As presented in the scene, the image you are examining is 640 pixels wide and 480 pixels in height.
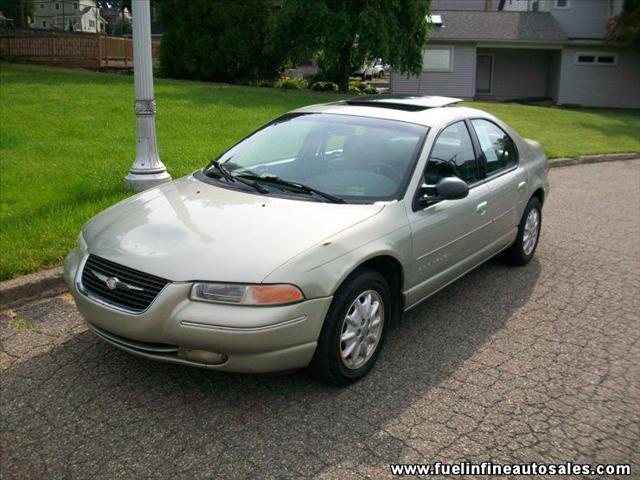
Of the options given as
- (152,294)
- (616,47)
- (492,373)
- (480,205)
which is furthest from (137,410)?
(616,47)

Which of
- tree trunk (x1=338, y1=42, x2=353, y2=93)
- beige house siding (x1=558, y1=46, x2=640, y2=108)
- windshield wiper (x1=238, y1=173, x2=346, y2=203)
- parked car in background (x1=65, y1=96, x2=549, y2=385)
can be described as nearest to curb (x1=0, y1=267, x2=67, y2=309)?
parked car in background (x1=65, y1=96, x2=549, y2=385)

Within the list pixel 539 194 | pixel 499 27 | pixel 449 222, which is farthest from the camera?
pixel 499 27

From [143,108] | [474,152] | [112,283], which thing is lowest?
[112,283]

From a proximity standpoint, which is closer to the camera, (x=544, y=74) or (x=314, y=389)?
(x=314, y=389)

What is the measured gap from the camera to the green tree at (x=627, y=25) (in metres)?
25.1

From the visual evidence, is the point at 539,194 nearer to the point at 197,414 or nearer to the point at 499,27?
the point at 197,414

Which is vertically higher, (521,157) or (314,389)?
(521,157)

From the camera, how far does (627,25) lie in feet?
84.0

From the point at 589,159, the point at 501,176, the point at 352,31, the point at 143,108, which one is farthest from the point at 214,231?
the point at 352,31

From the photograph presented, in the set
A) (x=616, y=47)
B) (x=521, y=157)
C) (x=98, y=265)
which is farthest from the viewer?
(x=616, y=47)

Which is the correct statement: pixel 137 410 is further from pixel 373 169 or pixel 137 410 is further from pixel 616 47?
pixel 616 47

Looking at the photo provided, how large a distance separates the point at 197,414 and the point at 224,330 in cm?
55

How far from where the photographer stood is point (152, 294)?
3.28 meters

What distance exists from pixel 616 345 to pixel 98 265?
11.1ft
